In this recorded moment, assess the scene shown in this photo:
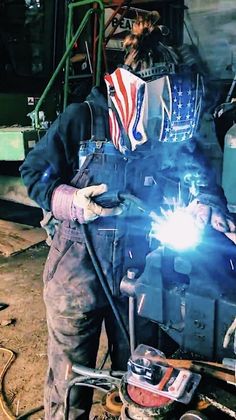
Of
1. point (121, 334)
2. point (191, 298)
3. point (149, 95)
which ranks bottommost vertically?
point (121, 334)

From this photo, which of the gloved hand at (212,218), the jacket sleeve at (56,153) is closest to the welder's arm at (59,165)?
the jacket sleeve at (56,153)

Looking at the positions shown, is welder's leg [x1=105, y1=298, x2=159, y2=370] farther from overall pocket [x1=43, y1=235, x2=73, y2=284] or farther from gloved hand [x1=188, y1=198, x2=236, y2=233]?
gloved hand [x1=188, y1=198, x2=236, y2=233]

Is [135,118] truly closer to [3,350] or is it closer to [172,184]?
[172,184]

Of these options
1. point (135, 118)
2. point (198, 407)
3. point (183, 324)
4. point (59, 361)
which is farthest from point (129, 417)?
point (135, 118)

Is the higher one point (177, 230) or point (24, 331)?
point (177, 230)

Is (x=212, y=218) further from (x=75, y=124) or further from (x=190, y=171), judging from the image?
(x=75, y=124)

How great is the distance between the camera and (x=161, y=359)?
1.29m

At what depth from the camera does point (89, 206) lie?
1.74m

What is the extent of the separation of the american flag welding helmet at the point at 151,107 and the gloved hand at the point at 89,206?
0.21 meters

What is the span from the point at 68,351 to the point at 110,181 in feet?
2.48

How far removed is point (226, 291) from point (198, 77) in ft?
2.95

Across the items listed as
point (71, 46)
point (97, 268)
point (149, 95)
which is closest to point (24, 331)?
point (97, 268)

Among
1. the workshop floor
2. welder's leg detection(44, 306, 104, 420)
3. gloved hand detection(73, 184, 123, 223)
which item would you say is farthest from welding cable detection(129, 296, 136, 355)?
the workshop floor

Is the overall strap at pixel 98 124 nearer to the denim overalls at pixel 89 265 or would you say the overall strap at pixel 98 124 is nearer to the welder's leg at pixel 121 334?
the denim overalls at pixel 89 265
